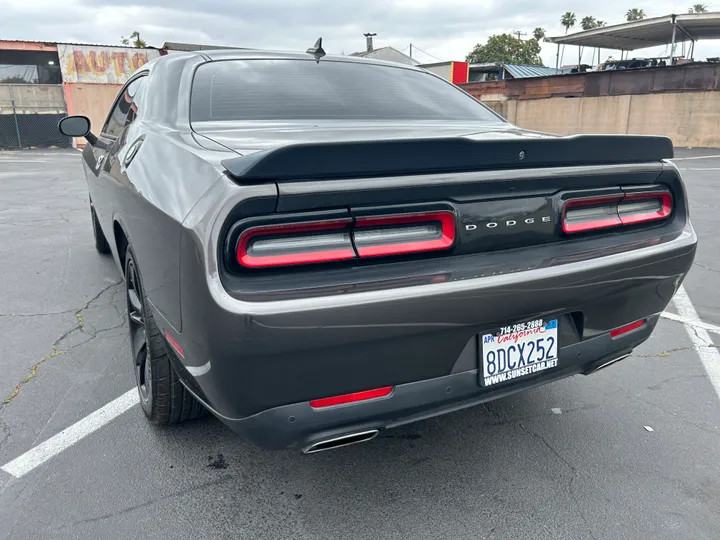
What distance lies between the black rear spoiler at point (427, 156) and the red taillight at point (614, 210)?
0.14 m

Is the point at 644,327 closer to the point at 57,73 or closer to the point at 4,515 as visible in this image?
the point at 4,515

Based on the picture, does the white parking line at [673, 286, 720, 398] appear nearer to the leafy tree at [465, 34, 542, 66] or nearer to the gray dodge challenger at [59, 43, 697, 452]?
the gray dodge challenger at [59, 43, 697, 452]

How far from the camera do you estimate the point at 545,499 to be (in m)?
2.13

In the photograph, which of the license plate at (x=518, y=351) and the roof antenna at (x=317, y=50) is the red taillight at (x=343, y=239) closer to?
A: the license plate at (x=518, y=351)

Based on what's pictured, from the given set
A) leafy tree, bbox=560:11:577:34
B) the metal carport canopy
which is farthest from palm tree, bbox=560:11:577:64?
the metal carport canopy

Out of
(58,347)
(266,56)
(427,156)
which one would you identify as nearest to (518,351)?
(427,156)

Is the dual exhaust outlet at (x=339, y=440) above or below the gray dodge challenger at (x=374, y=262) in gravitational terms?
below

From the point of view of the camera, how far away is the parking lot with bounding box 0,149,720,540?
2006mm

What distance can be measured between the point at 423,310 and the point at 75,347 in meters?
2.63

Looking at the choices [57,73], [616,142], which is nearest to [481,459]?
[616,142]

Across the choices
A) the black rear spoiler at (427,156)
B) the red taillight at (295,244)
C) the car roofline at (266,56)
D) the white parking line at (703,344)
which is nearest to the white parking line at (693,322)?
the white parking line at (703,344)

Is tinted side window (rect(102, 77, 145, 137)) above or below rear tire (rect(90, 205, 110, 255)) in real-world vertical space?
above

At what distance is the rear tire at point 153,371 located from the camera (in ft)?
7.44

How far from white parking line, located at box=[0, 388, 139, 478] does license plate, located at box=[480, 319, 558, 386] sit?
5.90 feet
